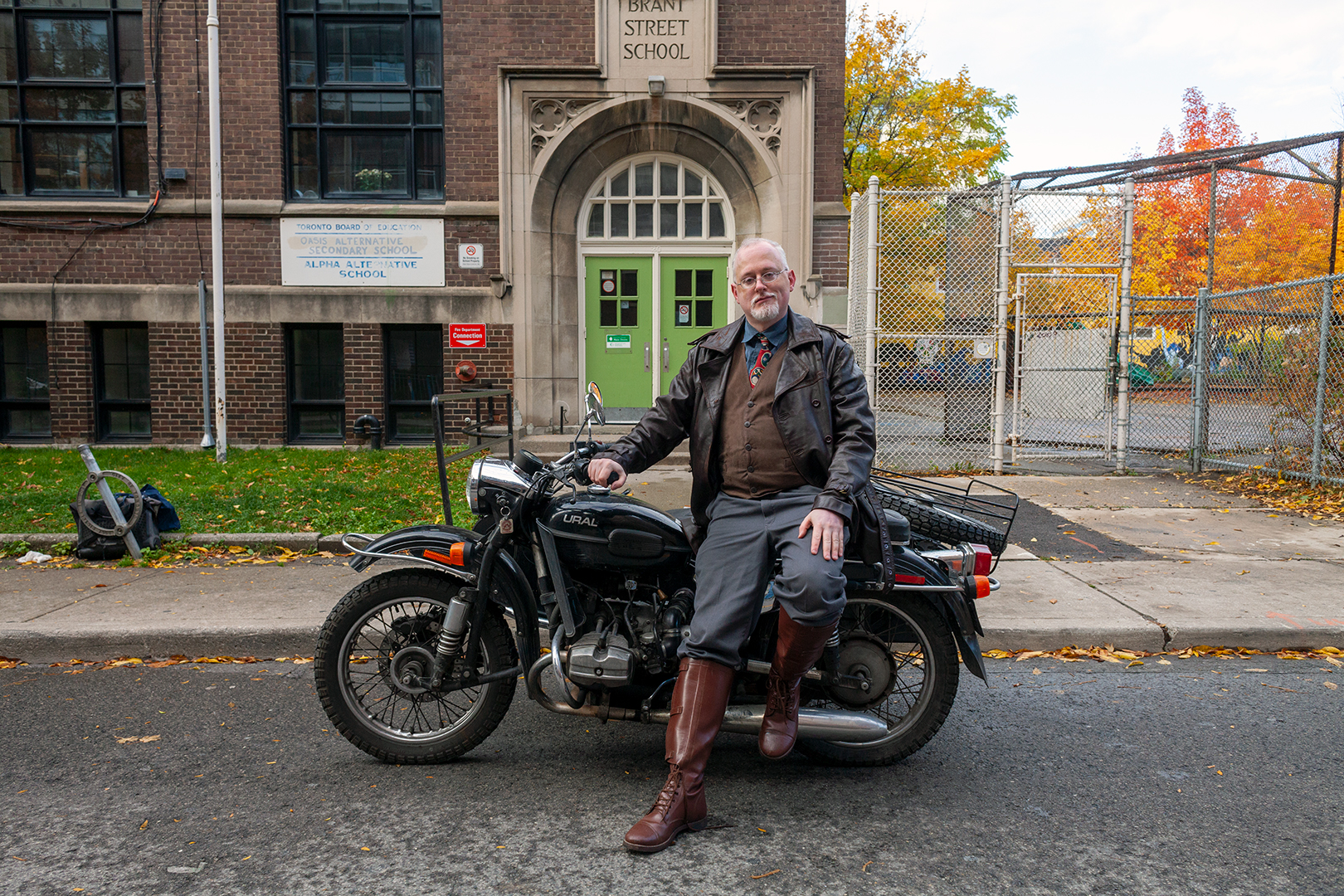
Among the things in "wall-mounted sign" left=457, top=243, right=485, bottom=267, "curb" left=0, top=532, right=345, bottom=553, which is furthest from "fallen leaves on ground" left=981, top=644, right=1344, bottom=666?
"wall-mounted sign" left=457, top=243, right=485, bottom=267

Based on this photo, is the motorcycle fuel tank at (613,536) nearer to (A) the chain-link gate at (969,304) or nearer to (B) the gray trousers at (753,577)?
(B) the gray trousers at (753,577)

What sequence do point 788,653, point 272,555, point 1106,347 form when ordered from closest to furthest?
point 788,653
point 272,555
point 1106,347

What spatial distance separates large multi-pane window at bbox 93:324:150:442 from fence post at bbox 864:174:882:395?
10047 mm

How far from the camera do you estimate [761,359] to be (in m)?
3.48

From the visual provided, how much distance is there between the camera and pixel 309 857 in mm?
2906

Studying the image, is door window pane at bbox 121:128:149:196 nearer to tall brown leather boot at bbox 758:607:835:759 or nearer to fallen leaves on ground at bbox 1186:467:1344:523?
tall brown leather boot at bbox 758:607:835:759

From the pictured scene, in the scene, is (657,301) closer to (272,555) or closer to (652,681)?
(272,555)

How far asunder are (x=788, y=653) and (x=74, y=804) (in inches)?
103

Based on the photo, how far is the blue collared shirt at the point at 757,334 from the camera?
3.51 metres

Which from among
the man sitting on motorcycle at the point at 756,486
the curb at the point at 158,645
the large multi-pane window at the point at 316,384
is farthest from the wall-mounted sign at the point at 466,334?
the man sitting on motorcycle at the point at 756,486

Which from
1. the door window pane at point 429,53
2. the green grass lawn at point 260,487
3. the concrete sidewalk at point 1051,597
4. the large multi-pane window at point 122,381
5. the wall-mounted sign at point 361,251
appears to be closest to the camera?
the concrete sidewalk at point 1051,597

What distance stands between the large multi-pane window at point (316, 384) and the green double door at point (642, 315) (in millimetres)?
3601

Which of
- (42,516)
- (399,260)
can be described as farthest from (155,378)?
(42,516)

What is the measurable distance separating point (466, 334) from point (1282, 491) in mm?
9951
